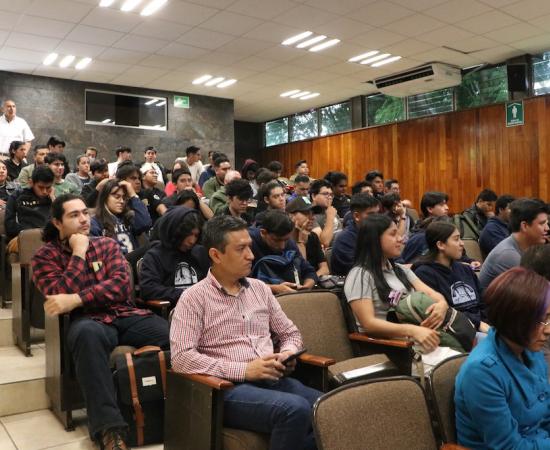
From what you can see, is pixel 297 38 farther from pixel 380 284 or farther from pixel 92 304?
pixel 92 304

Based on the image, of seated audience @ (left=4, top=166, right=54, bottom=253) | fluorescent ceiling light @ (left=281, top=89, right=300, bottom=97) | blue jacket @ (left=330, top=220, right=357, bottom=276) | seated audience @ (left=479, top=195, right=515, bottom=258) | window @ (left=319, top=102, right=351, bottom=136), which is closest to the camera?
blue jacket @ (left=330, top=220, right=357, bottom=276)

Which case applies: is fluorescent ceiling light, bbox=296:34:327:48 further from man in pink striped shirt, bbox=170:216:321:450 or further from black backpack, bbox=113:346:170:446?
black backpack, bbox=113:346:170:446

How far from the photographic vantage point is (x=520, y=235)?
321cm

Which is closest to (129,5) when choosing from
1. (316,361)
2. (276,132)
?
(316,361)

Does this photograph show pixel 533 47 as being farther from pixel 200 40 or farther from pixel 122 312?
pixel 122 312

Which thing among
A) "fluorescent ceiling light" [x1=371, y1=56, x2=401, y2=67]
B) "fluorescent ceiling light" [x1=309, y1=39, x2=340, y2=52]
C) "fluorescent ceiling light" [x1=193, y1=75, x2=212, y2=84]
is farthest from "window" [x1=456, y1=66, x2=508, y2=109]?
"fluorescent ceiling light" [x1=193, y1=75, x2=212, y2=84]

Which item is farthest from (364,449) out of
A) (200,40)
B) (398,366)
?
(200,40)

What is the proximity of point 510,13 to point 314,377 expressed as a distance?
5607 mm

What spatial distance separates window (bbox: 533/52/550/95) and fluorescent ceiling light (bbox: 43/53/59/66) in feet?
22.7

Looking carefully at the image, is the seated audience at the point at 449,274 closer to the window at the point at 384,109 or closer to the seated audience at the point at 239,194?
the seated audience at the point at 239,194

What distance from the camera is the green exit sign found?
981cm

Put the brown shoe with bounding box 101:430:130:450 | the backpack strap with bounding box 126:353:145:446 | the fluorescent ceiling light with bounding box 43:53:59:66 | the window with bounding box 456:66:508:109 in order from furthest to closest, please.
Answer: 1. the window with bounding box 456:66:508:109
2. the fluorescent ceiling light with bounding box 43:53:59:66
3. the backpack strap with bounding box 126:353:145:446
4. the brown shoe with bounding box 101:430:130:450

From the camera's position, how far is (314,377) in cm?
204

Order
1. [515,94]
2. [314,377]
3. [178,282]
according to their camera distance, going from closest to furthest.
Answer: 1. [314,377]
2. [178,282]
3. [515,94]
